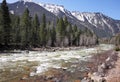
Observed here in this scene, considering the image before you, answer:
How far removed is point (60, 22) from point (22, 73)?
3543 inches

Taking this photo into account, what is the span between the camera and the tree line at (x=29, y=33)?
235 feet

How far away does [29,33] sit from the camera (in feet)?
308

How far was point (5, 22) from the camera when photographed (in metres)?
71.4

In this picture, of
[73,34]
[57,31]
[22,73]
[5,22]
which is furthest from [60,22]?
[22,73]

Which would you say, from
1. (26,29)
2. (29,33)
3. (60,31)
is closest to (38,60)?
(26,29)

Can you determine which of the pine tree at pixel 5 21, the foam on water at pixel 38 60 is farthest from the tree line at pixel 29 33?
the foam on water at pixel 38 60

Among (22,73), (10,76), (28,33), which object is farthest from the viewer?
(28,33)

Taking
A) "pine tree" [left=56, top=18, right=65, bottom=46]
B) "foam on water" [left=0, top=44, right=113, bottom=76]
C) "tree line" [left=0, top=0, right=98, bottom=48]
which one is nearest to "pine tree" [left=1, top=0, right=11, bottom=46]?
"tree line" [left=0, top=0, right=98, bottom=48]

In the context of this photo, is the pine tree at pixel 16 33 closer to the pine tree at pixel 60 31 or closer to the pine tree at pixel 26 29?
the pine tree at pixel 26 29

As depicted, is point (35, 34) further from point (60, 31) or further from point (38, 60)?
point (38, 60)

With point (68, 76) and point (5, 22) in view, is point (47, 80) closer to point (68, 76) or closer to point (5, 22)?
point (68, 76)

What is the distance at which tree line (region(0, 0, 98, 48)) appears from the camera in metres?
71.6

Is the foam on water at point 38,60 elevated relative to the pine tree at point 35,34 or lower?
lower

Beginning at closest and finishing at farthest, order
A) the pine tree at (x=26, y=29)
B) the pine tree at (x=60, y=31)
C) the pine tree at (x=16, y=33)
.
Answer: the pine tree at (x=16, y=33), the pine tree at (x=26, y=29), the pine tree at (x=60, y=31)
